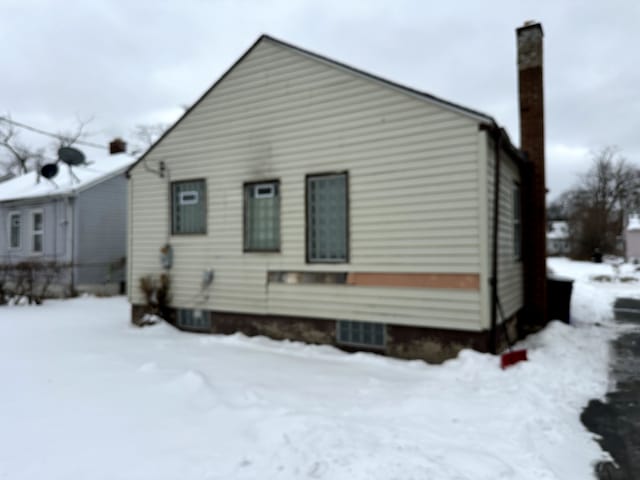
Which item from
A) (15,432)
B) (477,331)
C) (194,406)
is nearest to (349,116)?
(477,331)

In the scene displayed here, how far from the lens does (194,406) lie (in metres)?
4.70

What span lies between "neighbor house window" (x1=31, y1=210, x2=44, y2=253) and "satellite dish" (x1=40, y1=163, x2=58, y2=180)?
5.04 ft

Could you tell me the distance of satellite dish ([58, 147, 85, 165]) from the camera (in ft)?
53.5

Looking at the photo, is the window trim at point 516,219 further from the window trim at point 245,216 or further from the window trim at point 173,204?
the window trim at point 173,204

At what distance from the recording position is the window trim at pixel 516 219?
856 centimetres

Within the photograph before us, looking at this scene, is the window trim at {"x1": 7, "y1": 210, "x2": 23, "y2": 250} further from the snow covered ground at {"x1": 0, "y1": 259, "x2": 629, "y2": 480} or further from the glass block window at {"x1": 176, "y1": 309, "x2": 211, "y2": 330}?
the glass block window at {"x1": 176, "y1": 309, "x2": 211, "y2": 330}

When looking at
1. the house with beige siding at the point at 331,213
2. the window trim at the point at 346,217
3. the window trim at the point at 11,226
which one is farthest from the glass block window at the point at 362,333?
the window trim at the point at 11,226

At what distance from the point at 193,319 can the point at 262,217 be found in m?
2.77

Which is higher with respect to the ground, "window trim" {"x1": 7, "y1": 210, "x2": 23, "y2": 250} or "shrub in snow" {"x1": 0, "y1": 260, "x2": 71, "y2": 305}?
"window trim" {"x1": 7, "y1": 210, "x2": 23, "y2": 250}

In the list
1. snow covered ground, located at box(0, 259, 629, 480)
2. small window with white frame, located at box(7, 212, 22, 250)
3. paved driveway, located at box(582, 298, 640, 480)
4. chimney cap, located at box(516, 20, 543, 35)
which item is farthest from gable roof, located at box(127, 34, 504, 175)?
small window with white frame, located at box(7, 212, 22, 250)

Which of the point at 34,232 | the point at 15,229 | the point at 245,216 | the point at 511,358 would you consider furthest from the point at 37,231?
the point at 511,358

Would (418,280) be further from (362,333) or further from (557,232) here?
(557,232)

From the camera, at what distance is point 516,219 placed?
9102 millimetres

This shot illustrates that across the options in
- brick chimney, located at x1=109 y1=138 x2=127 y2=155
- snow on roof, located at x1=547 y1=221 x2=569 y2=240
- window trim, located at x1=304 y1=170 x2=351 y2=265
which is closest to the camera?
window trim, located at x1=304 y1=170 x2=351 y2=265
